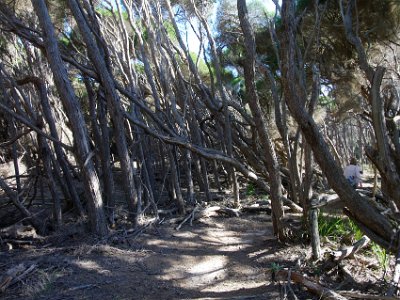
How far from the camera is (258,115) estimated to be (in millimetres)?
5324

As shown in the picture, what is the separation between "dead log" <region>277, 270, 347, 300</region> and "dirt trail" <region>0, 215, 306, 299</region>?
26 centimetres

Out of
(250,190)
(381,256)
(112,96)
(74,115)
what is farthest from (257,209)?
(74,115)

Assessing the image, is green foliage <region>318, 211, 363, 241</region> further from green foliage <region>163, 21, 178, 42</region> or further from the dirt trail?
green foliage <region>163, 21, 178, 42</region>

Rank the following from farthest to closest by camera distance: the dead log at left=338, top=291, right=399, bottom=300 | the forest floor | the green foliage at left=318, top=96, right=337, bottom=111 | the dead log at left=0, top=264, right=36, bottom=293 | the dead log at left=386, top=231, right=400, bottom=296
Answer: the green foliage at left=318, top=96, right=337, bottom=111, the forest floor, the dead log at left=0, top=264, right=36, bottom=293, the dead log at left=386, top=231, right=400, bottom=296, the dead log at left=338, top=291, right=399, bottom=300

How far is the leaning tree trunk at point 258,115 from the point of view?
501 cm

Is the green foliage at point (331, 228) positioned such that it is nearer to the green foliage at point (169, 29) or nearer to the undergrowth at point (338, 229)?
the undergrowth at point (338, 229)

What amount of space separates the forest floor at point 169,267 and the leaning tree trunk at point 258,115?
44 centimetres

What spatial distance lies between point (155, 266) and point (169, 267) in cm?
17

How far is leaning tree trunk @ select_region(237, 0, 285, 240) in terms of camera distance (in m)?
5.01

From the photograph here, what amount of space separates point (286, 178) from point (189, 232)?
4.25 metres

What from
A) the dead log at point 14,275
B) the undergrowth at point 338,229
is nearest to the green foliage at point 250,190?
the undergrowth at point 338,229

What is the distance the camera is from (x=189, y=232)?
669cm

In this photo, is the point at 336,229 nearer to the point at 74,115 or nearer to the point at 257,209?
the point at 257,209

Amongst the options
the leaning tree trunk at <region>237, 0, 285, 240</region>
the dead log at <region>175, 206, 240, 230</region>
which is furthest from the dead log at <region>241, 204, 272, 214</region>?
the leaning tree trunk at <region>237, 0, 285, 240</region>
